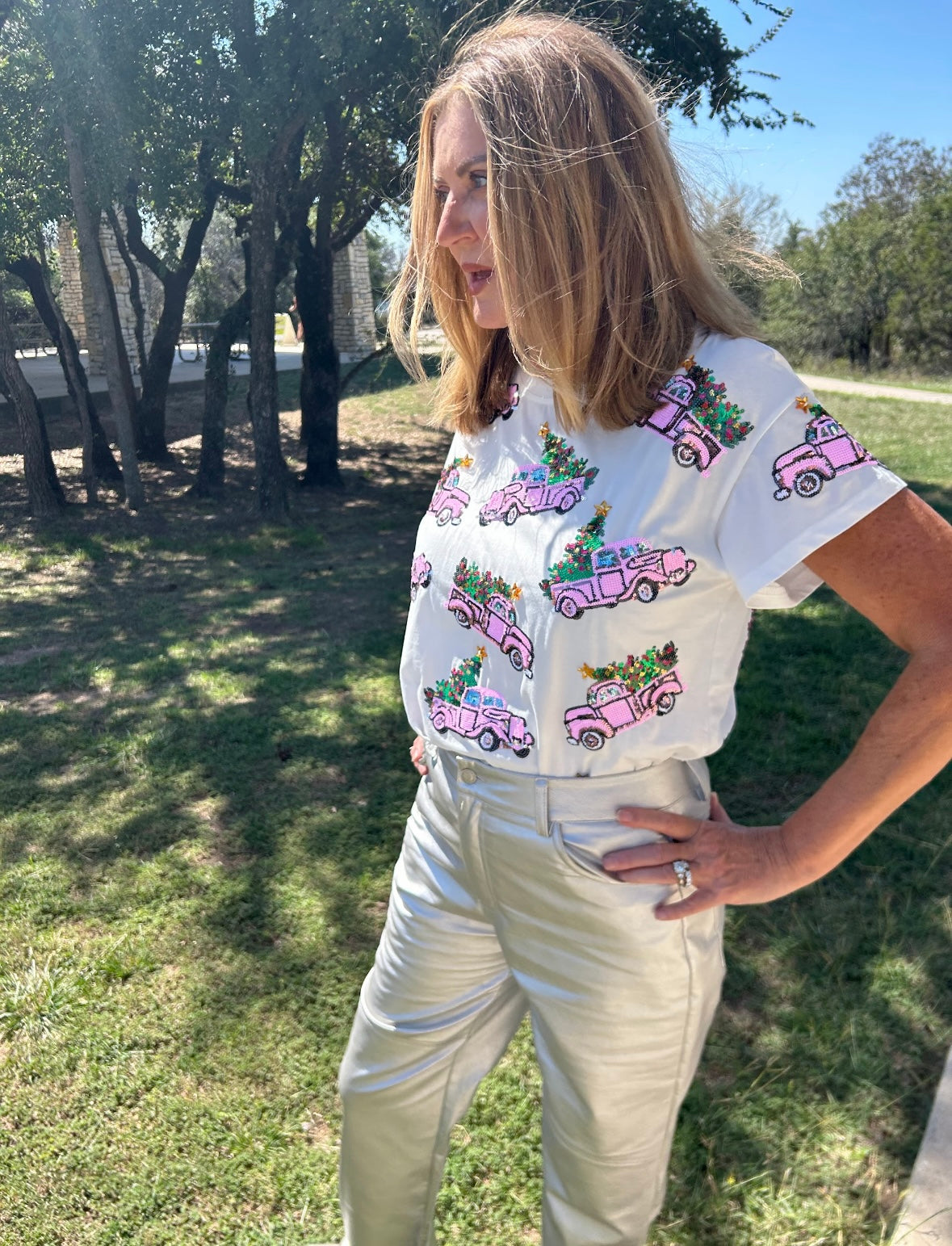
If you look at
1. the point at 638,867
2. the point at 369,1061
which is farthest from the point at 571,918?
the point at 369,1061

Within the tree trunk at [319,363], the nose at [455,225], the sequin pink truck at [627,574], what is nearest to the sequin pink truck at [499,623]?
the sequin pink truck at [627,574]

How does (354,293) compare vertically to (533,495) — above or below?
above

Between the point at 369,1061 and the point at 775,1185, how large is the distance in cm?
115

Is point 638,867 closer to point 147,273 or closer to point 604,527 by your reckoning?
point 604,527

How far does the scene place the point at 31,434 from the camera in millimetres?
9562

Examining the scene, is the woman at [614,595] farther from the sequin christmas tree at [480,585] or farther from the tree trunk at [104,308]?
the tree trunk at [104,308]

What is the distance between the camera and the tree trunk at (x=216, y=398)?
34.4 ft

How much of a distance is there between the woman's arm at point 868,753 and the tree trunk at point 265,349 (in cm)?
869

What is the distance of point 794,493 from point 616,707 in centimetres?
34

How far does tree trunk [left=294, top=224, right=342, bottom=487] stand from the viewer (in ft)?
35.2

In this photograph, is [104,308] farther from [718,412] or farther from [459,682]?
[718,412]

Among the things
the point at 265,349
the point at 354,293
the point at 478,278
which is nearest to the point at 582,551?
the point at 478,278

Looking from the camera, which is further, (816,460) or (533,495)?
(533,495)

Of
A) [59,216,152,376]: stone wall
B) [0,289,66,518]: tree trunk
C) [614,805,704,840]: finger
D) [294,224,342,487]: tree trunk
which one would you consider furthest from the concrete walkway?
[614,805,704,840]: finger
